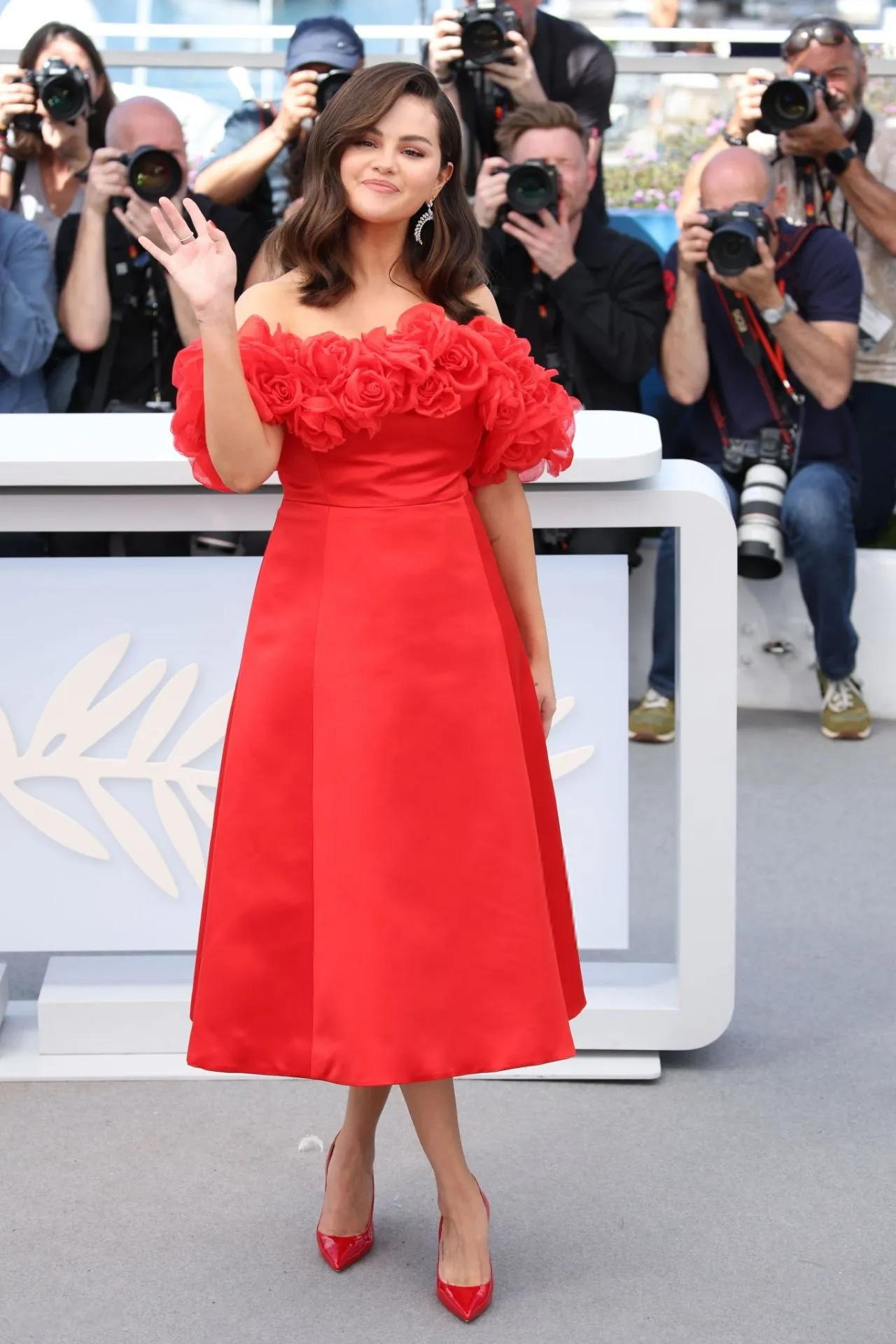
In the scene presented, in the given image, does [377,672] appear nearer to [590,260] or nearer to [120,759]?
[120,759]

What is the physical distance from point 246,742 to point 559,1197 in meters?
0.81

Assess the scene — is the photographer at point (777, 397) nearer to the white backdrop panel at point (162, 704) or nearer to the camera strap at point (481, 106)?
the camera strap at point (481, 106)

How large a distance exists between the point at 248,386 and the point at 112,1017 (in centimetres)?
124

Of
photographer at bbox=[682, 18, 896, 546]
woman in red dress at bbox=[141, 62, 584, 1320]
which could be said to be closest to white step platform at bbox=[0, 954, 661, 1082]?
woman in red dress at bbox=[141, 62, 584, 1320]

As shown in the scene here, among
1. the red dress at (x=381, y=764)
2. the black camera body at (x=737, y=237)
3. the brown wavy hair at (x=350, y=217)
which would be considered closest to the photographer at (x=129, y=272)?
the black camera body at (x=737, y=237)

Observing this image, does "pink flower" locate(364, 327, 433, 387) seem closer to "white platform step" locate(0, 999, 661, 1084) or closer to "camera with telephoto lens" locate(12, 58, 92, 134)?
"white platform step" locate(0, 999, 661, 1084)

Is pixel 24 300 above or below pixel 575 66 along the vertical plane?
below

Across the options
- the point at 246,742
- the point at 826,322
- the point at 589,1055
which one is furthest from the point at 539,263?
the point at 246,742

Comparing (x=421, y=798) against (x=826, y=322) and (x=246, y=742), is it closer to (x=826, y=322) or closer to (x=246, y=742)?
(x=246, y=742)

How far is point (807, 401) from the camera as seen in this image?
4477 millimetres

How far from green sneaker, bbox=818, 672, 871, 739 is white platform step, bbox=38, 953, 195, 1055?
7.15 ft

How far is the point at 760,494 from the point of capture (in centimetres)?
445

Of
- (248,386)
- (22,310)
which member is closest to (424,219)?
(248,386)

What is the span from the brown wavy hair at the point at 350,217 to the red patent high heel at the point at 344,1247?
1116mm
